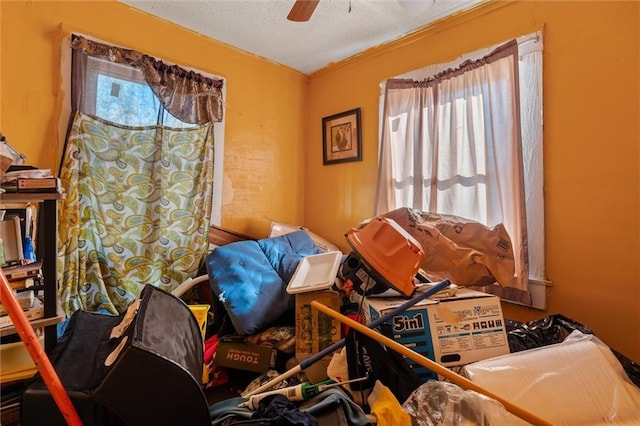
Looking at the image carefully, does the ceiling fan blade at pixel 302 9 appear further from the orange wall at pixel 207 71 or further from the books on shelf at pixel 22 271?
the books on shelf at pixel 22 271

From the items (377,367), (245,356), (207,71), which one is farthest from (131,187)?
(377,367)

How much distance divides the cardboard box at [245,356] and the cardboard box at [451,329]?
2.15 feet

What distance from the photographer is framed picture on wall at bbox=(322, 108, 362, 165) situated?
2.85 m

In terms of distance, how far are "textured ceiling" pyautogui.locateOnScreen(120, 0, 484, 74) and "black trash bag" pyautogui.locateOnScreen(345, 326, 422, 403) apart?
1.87 metres

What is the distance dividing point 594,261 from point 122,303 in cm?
270

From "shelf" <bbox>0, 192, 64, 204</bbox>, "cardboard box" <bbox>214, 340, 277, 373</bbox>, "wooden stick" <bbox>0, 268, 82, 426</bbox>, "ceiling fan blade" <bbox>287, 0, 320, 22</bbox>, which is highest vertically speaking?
"ceiling fan blade" <bbox>287, 0, 320, 22</bbox>

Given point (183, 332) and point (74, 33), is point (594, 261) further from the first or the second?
point (74, 33)

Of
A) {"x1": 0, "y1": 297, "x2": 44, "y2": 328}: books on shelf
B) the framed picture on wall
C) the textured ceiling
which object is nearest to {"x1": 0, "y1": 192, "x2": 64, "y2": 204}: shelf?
{"x1": 0, "y1": 297, "x2": 44, "y2": 328}: books on shelf

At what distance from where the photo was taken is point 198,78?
95.9 inches

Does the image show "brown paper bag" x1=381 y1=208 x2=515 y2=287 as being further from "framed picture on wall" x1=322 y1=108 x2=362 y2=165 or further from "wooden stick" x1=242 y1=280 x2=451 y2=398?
"framed picture on wall" x1=322 y1=108 x2=362 y2=165

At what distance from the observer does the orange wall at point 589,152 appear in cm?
163

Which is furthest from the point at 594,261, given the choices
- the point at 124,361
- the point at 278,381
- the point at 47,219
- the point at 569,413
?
the point at 47,219

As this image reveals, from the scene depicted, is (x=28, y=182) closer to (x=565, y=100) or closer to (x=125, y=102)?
(x=125, y=102)

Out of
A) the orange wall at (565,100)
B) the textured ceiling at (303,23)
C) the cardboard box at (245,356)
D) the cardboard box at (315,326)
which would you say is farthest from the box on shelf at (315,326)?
the textured ceiling at (303,23)
